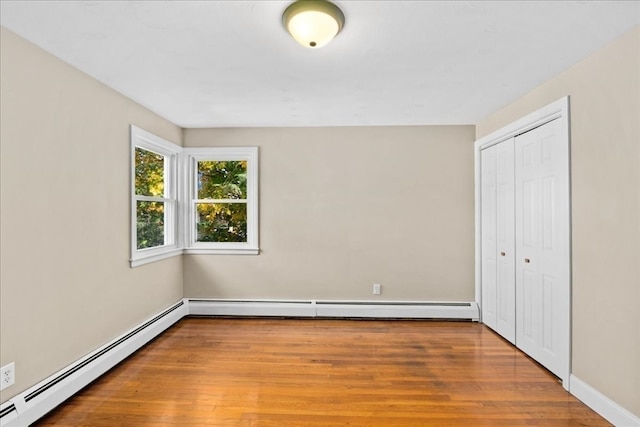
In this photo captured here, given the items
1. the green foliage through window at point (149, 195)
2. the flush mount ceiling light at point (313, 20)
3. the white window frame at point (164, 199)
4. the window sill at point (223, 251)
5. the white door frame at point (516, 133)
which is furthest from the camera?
the window sill at point (223, 251)

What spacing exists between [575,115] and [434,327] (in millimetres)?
2574

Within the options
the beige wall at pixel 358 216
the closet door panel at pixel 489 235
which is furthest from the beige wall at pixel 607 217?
the beige wall at pixel 358 216

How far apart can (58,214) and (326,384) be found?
92.1 inches

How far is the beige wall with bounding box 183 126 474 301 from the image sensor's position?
4176 mm

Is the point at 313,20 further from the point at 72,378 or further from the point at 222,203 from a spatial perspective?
the point at 222,203

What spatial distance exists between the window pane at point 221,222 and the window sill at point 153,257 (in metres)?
0.37

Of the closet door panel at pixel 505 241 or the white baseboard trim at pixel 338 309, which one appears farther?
the white baseboard trim at pixel 338 309

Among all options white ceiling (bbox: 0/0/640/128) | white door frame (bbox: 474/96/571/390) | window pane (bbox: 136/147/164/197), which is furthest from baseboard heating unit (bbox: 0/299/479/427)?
white ceiling (bbox: 0/0/640/128)

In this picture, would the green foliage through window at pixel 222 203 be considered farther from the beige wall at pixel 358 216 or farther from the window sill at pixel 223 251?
the beige wall at pixel 358 216

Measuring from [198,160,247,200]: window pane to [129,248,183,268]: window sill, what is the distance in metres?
0.78

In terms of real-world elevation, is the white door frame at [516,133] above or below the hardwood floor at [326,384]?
above

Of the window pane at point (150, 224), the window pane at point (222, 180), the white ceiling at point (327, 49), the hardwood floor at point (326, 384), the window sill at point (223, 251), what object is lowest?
the hardwood floor at point (326, 384)

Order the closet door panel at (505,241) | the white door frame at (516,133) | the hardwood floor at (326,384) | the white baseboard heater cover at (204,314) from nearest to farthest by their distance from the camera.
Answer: the white baseboard heater cover at (204,314) → the hardwood floor at (326,384) → the white door frame at (516,133) → the closet door panel at (505,241)

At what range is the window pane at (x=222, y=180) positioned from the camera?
4.40 m
